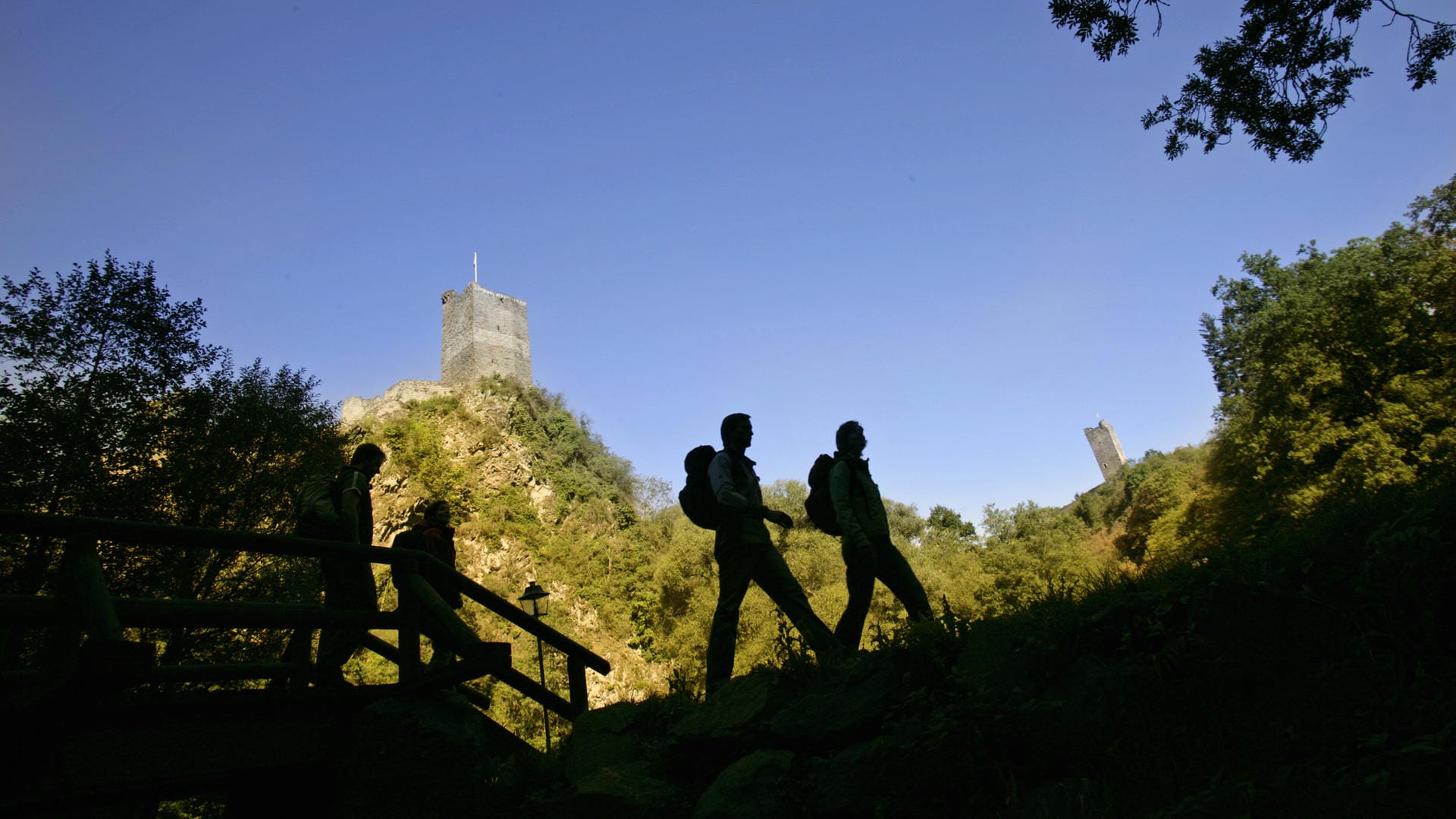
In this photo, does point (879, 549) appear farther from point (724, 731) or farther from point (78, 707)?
point (78, 707)

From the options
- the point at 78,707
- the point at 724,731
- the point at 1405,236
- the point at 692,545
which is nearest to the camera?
the point at 78,707

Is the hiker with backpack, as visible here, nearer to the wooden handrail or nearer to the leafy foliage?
the wooden handrail

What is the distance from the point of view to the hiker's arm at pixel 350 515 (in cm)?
566

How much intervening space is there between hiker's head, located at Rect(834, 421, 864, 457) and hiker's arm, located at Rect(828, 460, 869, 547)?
22 centimetres

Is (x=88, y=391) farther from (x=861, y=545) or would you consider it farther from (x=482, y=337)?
(x=482, y=337)

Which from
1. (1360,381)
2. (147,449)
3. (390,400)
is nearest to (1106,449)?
(1360,381)

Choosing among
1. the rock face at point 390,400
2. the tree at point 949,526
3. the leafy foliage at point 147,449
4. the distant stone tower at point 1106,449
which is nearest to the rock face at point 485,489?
the rock face at point 390,400

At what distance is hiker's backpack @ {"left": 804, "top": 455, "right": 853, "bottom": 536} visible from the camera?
590 centimetres

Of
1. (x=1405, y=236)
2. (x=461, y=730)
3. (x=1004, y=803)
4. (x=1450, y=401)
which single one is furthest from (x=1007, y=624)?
(x=1405, y=236)

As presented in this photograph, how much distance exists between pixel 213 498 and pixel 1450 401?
29.7 metres

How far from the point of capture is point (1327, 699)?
271 centimetres

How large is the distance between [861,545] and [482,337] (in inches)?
1655

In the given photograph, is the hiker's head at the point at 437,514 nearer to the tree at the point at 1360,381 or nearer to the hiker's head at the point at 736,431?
the hiker's head at the point at 736,431

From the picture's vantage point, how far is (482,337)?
144ft
